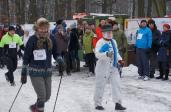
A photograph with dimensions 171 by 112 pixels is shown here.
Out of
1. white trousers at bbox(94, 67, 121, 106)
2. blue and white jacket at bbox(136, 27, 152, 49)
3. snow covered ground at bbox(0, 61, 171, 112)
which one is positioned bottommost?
snow covered ground at bbox(0, 61, 171, 112)

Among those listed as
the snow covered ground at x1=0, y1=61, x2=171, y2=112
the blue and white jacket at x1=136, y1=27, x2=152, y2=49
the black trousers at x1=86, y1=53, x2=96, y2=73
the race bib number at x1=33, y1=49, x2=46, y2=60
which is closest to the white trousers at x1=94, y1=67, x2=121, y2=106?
the snow covered ground at x1=0, y1=61, x2=171, y2=112

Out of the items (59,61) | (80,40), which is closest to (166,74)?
(80,40)

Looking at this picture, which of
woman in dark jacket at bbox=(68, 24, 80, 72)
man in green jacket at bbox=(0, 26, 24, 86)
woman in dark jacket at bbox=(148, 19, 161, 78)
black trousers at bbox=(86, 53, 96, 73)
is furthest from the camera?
woman in dark jacket at bbox=(68, 24, 80, 72)

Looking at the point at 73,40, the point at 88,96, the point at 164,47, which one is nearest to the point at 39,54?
the point at 88,96

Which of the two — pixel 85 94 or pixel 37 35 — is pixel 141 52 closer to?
pixel 85 94

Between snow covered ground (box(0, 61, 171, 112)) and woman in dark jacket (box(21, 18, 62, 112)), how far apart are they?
1703mm

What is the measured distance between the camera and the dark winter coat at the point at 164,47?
14570 millimetres

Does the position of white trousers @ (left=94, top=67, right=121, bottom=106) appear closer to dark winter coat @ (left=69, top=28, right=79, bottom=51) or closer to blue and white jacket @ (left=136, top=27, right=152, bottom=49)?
blue and white jacket @ (left=136, top=27, right=152, bottom=49)

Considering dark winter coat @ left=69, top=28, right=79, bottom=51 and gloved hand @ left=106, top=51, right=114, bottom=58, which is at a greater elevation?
gloved hand @ left=106, top=51, right=114, bottom=58

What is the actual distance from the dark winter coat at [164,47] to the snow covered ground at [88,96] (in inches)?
29.3

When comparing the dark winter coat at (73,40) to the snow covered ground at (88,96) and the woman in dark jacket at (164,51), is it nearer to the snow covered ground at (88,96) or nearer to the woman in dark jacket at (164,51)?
the snow covered ground at (88,96)

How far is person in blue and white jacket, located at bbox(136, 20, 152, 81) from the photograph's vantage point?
1467 cm

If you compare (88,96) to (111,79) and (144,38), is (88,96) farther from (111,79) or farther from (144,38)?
(144,38)

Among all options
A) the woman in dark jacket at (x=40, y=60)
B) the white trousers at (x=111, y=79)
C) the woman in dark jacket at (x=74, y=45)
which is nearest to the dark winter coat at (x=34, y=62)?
the woman in dark jacket at (x=40, y=60)
